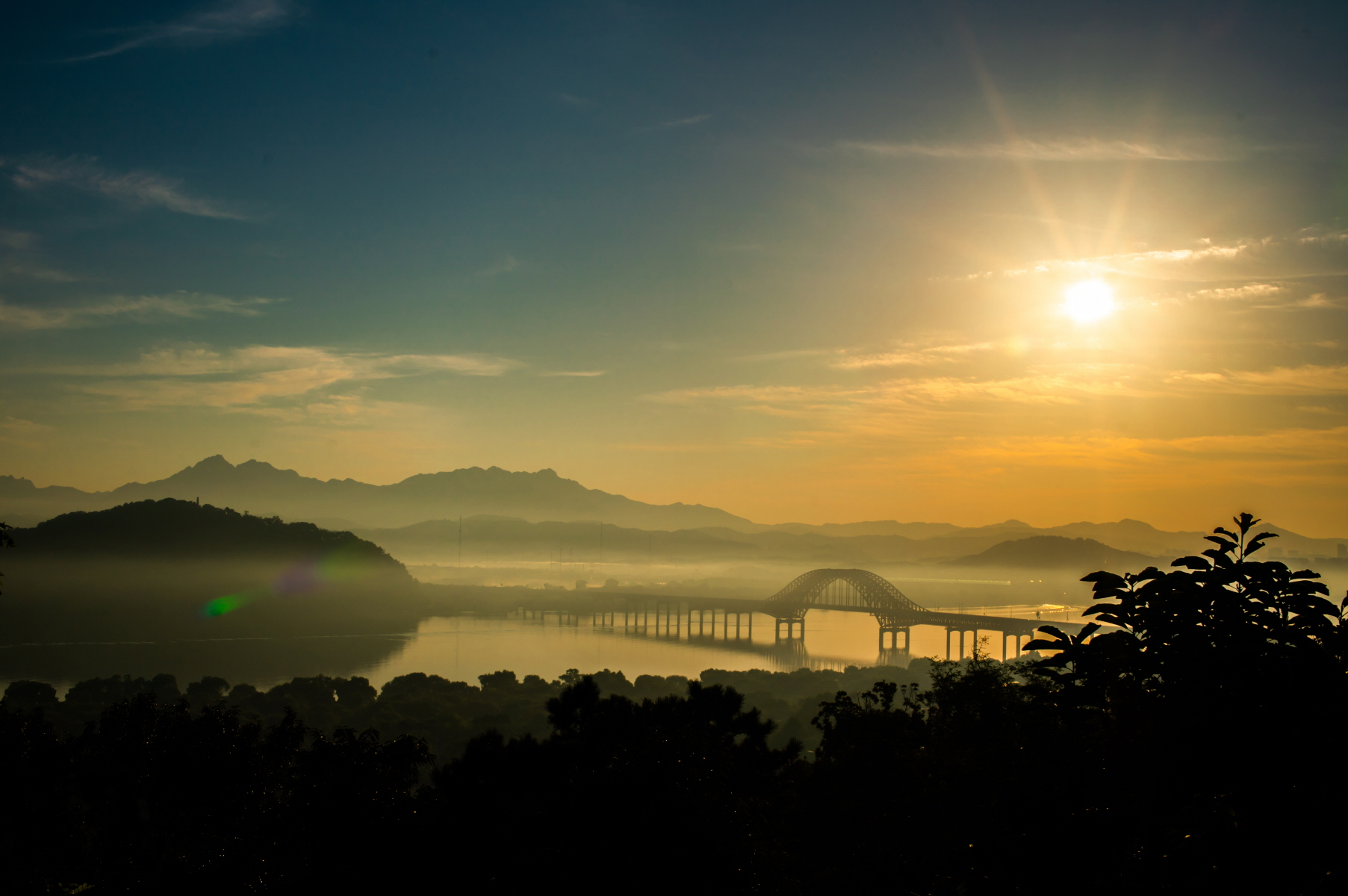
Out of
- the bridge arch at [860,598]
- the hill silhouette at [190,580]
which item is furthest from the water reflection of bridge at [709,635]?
the hill silhouette at [190,580]

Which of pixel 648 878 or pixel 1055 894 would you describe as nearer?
pixel 1055 894

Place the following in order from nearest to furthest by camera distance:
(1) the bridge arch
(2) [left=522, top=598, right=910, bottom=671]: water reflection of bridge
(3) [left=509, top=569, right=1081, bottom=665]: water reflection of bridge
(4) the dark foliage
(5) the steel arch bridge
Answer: (4) the dark foliage < (5) the steel arch bridge < (3) [left=509, top=569, right=1081, bottom=665]: water reflection of bridge < (2) [left=522, top=598, right=910, bottom=671]: water reflection of bridge < (1) the bridge arch

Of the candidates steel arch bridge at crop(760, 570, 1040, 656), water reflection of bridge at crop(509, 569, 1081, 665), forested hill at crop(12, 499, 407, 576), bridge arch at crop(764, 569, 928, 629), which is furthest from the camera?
forested hill at crop(12, 499, 407, 576)

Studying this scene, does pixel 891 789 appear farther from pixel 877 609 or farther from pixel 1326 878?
pixel 877 609

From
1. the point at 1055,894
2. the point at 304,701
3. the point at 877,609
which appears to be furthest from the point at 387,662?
the point at 1055,894

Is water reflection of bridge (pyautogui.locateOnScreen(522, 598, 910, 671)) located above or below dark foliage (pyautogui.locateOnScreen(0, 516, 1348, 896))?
below

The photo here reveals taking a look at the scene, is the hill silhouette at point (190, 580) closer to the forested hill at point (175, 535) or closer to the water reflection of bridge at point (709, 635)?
the forested hill at point (175, 535)

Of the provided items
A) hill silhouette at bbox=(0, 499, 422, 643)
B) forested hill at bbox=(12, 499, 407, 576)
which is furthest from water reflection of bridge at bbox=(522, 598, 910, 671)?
forested hill at bbox=(12, 499, 407, 576)

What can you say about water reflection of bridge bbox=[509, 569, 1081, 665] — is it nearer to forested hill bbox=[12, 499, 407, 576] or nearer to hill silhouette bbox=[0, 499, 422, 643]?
hill silhouette bbox=[0, 499, 422, 643]

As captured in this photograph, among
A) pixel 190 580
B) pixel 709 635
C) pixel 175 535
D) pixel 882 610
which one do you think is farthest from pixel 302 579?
pixel 882 610
